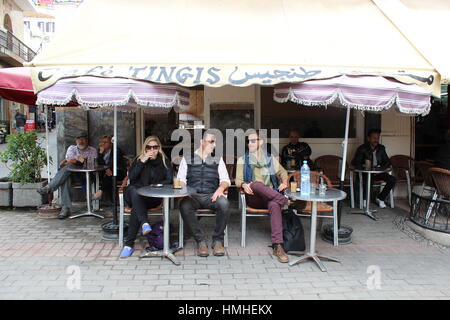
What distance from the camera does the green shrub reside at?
6547 millimetres

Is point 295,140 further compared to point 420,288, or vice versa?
point 295,140

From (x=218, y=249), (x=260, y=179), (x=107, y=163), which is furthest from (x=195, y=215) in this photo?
(x=107, y=163)

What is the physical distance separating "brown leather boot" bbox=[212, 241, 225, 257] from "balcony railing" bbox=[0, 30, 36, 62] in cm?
2516

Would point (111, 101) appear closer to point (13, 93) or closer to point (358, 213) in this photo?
point (13, 93)

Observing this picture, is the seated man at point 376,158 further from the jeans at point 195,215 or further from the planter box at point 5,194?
the planter box at point 5,194

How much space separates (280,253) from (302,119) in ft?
13.3

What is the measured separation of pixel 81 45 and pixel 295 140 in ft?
13.1

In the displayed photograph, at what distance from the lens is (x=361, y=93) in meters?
4.25

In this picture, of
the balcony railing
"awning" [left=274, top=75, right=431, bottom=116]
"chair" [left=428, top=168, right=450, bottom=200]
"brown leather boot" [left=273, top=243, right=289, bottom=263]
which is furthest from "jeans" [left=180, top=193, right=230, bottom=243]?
the balcony railing

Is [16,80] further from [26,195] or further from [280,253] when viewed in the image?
[280,253]

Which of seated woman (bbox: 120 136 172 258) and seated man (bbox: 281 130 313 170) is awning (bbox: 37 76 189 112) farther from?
seated man (bbox: 281 130 313 170)

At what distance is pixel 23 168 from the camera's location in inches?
259

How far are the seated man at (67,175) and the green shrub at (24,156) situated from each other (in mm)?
577

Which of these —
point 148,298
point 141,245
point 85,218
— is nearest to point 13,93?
point 85,218
